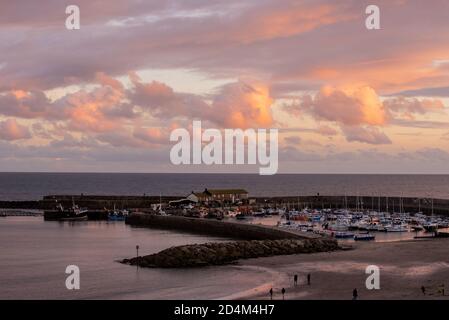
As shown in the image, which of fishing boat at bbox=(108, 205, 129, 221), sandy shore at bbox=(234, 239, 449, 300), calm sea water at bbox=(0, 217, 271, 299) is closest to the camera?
sandy shore at bbox=(234, 239, 449, 300)

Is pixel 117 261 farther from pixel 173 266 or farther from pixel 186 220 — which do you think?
pixel 186 220

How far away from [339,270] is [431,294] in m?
10.7

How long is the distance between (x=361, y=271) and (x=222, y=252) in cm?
1320

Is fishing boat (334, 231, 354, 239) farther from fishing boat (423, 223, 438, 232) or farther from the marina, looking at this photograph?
fishing boat (423, 223, 438, 232)

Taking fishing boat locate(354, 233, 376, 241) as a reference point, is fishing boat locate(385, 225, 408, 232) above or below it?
above

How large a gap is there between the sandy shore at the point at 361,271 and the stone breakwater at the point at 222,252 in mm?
1864

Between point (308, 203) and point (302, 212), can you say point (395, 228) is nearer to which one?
point (302, 212)

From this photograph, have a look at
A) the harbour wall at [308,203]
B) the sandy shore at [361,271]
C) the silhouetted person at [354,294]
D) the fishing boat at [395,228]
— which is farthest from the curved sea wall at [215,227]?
the silhouetted person at [354,294]

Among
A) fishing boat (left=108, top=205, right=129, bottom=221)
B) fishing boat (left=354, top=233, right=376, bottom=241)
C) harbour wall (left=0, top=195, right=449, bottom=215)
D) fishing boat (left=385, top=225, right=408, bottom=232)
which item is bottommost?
fishing boat (left=354, top=233, right=376, bottom=241)

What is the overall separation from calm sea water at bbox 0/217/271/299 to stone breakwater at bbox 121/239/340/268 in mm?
1732

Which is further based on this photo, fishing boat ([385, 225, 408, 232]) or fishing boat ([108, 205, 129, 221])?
fishing boat ([108, 205, 129, 221])

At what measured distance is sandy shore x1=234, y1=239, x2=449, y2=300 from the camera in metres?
41.2

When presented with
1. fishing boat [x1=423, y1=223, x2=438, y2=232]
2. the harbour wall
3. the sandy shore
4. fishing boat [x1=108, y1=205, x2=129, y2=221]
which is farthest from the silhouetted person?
the harbour wall
